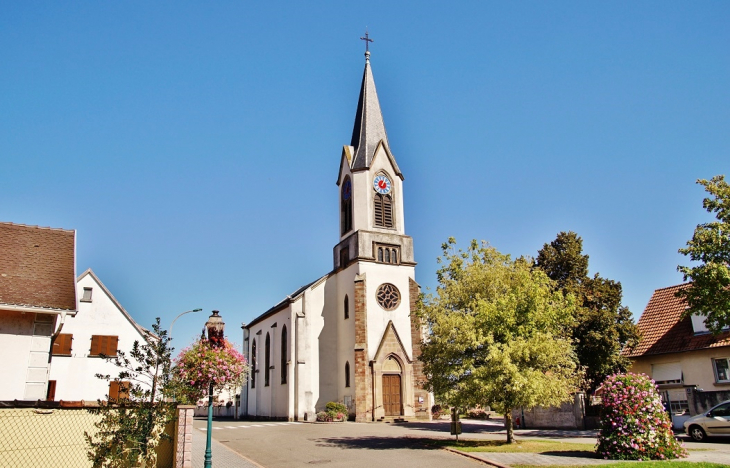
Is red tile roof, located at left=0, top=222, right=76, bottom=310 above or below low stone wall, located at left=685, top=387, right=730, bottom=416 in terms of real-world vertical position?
above

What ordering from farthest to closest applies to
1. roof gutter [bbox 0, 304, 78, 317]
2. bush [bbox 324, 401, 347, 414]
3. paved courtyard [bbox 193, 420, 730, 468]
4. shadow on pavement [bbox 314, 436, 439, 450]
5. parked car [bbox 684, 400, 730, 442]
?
bush [bbox 324, 401, 347, 414] < parked car [bbox 684, 400, 730, 442] < shadow on pavement [bbox 314, 436, 439, 450] < paved courtyard [bbox 193, 420, 730, 468] < roof gutter [bbox 0, 304, 78, 317]

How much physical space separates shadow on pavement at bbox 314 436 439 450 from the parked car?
1036 cm

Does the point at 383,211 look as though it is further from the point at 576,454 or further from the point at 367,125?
the point at 576,454

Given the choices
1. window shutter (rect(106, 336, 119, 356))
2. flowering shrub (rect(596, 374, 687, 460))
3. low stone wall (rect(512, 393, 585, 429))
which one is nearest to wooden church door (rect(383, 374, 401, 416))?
low stone wall (rect(512, 393, 585, 429))

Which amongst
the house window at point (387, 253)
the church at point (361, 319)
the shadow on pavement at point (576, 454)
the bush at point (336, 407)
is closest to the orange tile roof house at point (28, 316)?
the shadow on pavement at point (576, 454)

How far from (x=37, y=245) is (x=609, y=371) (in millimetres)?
26792

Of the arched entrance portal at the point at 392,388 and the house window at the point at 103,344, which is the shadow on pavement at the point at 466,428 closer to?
the arched entrance portal at the point at 392,388

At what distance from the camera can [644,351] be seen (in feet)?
102

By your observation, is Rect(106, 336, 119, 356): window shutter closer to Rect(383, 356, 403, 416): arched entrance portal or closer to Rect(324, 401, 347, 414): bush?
Rect(324, 401, 347, 414): bush

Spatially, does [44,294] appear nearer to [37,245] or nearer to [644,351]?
[37,245]

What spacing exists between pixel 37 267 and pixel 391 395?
86.2 ft

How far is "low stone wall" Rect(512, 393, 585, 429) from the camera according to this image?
29359 mm

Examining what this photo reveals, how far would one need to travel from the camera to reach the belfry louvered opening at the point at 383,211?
43625 mm

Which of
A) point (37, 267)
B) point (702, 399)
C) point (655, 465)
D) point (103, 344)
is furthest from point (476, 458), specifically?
point (103, 344)
